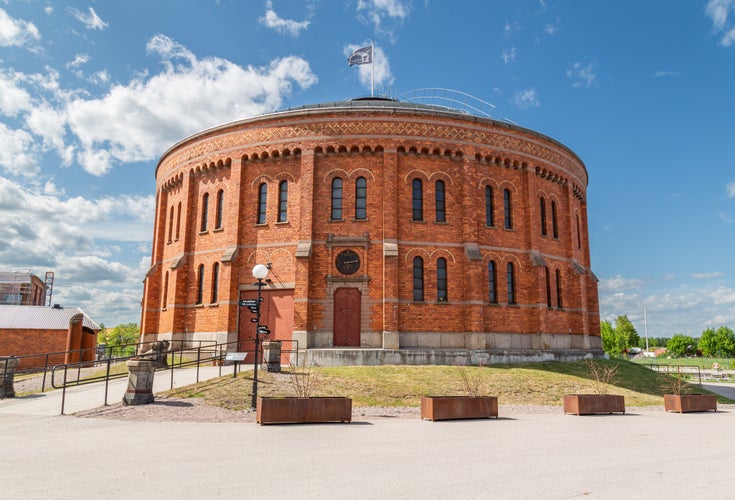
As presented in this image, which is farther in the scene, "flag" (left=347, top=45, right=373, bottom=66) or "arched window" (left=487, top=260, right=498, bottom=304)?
"flag" (left=347, top=45, right=373, bottom=66)

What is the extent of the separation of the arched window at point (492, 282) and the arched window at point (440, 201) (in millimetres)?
3232

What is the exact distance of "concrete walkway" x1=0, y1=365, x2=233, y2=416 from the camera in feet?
44.6

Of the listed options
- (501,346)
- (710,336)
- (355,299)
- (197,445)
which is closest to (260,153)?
(355,299)

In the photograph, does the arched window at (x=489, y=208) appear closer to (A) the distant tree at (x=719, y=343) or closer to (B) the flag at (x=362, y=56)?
(B) the flag at (x=362, y=56)

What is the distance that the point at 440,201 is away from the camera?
2419 centimetres

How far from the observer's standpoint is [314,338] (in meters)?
22.1

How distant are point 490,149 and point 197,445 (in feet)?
66.0

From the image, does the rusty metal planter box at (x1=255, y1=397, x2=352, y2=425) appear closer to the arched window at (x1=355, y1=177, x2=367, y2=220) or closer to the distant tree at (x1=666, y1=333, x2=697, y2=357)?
the arched window at (x1=355, y1=177, x2=367, y2=220)

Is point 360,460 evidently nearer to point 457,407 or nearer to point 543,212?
point 457,407

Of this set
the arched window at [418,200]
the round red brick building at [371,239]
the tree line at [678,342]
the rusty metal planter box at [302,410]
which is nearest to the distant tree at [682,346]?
the tree line at [678,342]

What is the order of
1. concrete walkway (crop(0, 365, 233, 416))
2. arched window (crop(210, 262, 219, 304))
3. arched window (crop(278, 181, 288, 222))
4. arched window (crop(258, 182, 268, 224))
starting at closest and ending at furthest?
concrete walkway (crop(0, 365, 233, 416)), arched window (crop(278, 181, 288, 222)), arched window (crop(258, 182, 268, 224)), arched window (crop(210, 262, 219, 304))

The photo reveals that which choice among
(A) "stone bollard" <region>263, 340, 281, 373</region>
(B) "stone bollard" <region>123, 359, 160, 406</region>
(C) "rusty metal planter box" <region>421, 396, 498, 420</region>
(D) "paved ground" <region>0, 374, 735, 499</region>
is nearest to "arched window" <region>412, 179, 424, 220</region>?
(A) "stone bollard" <region>263, 340, 281, 373</region>

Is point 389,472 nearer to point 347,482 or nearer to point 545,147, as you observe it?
point 347,482

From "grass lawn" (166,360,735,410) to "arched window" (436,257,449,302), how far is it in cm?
359
